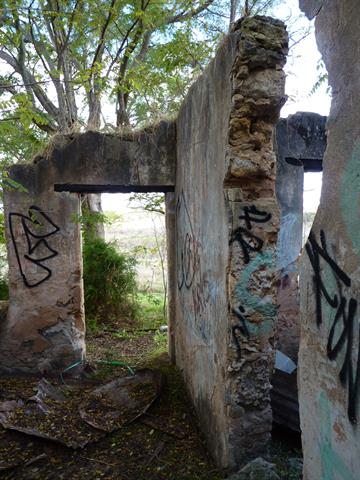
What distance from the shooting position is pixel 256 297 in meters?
2.83

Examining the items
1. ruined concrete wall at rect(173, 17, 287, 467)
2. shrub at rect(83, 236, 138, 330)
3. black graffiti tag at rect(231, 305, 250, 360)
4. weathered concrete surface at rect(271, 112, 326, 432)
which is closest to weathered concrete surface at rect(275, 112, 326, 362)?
weathered concrete surface at rect(271, 112, 326, 432)

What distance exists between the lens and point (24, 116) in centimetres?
329

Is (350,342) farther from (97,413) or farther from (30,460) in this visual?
(97,413)

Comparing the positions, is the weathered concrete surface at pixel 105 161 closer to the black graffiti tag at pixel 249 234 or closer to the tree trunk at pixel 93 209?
the black graffiti tag at pixel 249 234

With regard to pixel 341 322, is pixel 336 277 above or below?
above

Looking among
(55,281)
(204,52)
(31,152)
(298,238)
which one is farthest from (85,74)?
(298,238)

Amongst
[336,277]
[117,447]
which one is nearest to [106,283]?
[117,447]

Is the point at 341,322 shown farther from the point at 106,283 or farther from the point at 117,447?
the point at 106,283

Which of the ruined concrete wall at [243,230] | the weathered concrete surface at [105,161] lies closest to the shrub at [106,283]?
the weathered concrete surface at [105,161]

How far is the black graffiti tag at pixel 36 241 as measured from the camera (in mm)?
4648

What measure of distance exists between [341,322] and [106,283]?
19.3 feet

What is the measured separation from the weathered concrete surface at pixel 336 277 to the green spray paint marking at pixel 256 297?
1057 millimetres

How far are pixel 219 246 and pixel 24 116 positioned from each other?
194cm

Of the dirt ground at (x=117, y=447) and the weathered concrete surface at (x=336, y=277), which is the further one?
the dirt ground at (x=117, y=447)
